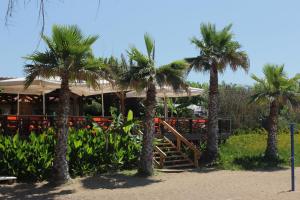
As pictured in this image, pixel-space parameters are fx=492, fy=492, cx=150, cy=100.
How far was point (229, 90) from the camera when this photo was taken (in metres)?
36.9

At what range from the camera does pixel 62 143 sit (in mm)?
15258

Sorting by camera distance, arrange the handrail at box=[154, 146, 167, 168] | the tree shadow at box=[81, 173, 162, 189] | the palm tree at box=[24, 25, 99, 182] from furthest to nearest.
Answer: the handrail at box=[154, 146, 167, 168]
the tree shadow at box=[81, 173, 162, 189]
the palm tree at box=[24, 25, 99, 182]

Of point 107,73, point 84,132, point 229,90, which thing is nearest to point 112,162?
point 84,132

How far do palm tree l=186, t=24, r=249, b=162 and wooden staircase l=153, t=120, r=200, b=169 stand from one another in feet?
4.04

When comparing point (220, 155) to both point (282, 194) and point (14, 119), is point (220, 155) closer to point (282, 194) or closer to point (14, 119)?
point (282, 194)

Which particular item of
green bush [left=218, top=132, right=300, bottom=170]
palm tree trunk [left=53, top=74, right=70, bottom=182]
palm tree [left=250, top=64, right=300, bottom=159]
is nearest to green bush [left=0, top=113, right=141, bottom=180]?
palm tree trunk [left=53, top=74, right=70, bottom=182]

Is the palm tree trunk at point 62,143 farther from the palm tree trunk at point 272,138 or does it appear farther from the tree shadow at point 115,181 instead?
the palm tree trunk at point 272,138

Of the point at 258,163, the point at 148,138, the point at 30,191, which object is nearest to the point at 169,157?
the point at 148,138

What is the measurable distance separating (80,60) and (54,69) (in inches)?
34.2

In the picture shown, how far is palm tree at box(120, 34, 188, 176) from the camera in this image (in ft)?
56.5

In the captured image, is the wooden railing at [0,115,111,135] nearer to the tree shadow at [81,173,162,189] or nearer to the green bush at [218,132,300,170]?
the tree shadow at [81,173,162,189]

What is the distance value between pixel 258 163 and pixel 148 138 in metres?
7.15

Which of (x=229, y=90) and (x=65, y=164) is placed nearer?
A: (x=65, y=164)

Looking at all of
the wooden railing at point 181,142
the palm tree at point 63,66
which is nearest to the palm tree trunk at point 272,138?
the wooden railing at point 181,142
